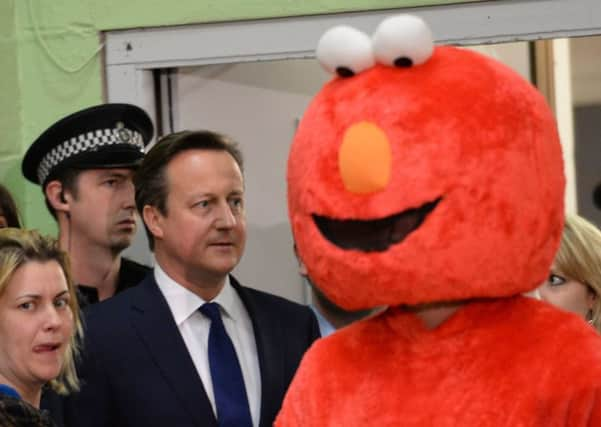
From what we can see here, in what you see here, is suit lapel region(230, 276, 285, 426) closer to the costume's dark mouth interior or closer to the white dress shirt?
the white dress shirt

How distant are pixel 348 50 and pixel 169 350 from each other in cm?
129

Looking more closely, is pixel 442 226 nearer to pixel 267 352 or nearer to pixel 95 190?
pixel 267 352

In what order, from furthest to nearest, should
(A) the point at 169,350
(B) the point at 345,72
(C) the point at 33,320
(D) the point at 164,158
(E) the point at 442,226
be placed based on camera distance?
(D) the point at 164,158 → (A) the point at 169,350 → (C) the point at 33,320 → (B) the point at 345,72 → (E) the point at 442,226

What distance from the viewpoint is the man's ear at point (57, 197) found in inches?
137

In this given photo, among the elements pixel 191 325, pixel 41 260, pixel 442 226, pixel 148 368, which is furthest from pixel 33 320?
pixel 442 226

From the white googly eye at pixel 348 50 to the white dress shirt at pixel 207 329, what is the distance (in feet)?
4.18

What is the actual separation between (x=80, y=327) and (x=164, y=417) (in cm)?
30

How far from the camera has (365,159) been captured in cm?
173

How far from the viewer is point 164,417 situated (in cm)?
282

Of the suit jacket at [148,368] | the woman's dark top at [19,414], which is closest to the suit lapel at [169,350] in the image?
A: the suit jacket at [148,368]

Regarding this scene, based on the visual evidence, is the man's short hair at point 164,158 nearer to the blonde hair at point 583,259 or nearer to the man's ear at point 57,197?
the man's ear at point 57,197

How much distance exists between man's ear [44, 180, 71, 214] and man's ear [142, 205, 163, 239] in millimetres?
405

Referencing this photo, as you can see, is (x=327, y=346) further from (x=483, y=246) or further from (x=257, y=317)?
(x=257, y=317)

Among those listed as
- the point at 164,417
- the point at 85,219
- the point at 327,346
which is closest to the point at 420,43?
the point at 327,346
